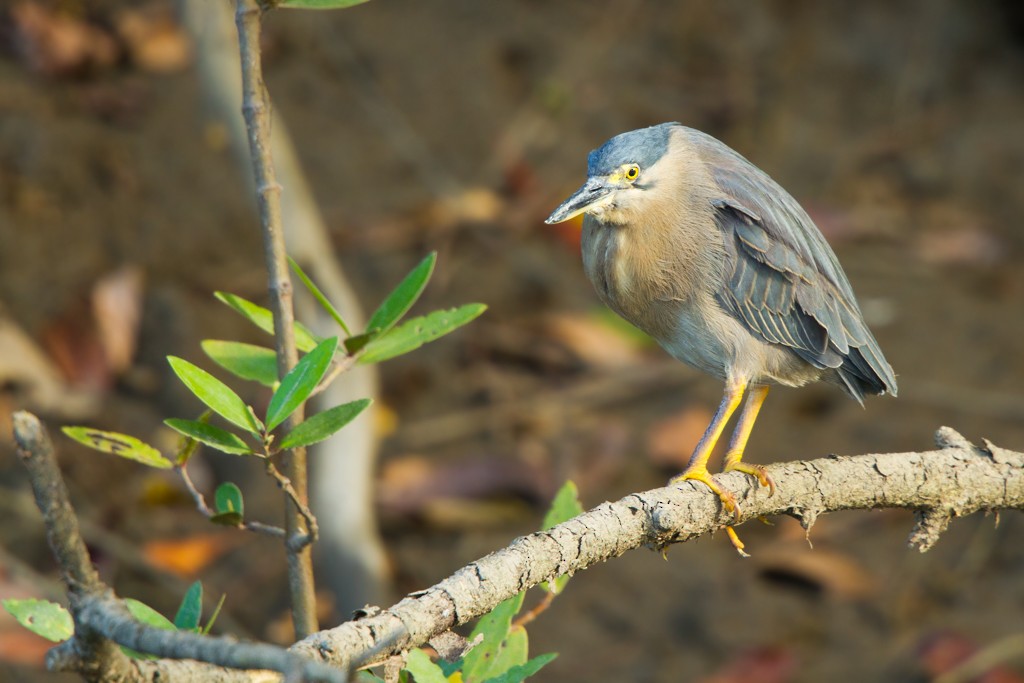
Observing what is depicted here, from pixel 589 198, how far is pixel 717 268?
1.24 feet

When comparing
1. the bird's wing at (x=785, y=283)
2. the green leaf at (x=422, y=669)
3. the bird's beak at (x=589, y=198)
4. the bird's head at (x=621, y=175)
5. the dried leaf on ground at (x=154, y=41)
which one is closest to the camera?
the green leaf at (x=422, y=669)

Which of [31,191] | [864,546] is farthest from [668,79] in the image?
[31,191]

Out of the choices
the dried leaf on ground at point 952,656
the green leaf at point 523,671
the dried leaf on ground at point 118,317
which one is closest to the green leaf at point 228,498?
the green leaf at point 523,671

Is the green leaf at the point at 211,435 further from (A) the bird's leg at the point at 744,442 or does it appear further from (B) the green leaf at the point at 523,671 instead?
(A) the bird's leg at the point at 744,442

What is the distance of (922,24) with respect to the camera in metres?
7.09

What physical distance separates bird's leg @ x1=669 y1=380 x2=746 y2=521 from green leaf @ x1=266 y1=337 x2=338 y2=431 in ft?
2.93

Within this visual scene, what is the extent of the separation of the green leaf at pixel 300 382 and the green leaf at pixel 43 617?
1.15ft

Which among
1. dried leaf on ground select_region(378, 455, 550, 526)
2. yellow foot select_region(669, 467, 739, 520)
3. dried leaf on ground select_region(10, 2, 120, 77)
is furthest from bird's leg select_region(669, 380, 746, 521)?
dried leaf on ground select_region(10, 2, 120, 77)

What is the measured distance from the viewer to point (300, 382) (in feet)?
5.08

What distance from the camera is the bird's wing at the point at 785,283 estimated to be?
2.82m

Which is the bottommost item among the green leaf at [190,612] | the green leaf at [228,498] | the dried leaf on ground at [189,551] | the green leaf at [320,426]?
the dried leaf on ground at [189,551]

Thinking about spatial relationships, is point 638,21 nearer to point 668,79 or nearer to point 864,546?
point 668,79

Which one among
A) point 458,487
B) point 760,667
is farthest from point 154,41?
point 760,667

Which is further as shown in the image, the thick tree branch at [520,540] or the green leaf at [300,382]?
the green leaf at [300,382]
